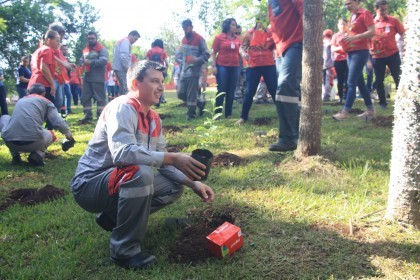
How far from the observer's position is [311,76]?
4082 mm

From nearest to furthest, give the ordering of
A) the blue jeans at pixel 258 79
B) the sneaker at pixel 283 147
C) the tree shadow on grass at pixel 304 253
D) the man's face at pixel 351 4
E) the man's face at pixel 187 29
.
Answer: the tree shadow on grass at pixel 304 253, the sneaker at pixel 283 147, the man's face at pixel 351 4, the blue jeans at pixel 258 79, the man's face at pixel 187 29

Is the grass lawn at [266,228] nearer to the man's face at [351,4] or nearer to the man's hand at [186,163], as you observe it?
the man's hand at [186,163]

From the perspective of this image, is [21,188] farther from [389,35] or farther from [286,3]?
[389,35]

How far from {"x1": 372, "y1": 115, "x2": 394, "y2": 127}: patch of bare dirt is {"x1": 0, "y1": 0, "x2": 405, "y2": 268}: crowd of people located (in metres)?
0.19

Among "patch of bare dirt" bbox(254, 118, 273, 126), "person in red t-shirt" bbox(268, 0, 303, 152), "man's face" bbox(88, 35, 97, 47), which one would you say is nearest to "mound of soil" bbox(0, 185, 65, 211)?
"person in red t-shirt" bbox(268, 0, 303, 152)

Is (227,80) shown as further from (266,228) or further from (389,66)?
(266,228)

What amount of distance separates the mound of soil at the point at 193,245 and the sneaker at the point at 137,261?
0.49ft

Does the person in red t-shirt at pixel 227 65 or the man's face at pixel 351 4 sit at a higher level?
the man's face at pixel 351 4

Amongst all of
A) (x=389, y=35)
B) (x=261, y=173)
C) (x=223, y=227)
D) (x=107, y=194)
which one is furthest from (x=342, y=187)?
(x=389, y=35)

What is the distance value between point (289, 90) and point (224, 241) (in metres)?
2.76

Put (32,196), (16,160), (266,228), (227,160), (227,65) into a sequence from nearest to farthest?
1. (266,228)
2. (32,196)
3. (227,160)
4. (16,160)
5. (227,65)

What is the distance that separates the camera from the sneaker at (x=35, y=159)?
5004 mm

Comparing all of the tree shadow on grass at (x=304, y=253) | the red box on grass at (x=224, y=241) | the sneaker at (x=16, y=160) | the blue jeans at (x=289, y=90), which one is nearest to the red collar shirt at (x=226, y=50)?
the blue jeans at (x=289, y=90)

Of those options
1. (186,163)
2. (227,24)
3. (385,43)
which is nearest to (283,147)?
(186,163)
